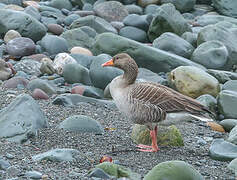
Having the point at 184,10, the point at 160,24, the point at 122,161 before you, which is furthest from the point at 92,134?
the point at 184,10

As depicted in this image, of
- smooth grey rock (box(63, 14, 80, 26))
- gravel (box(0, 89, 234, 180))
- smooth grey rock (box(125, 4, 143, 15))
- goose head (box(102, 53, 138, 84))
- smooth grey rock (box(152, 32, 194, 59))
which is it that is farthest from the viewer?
smooth grey rock (box(125, 4, 143, 15))

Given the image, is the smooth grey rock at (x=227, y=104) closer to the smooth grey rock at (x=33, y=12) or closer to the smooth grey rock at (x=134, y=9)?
the smooth grey rock at (x=33, y=12)

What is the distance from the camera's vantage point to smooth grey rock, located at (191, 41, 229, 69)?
13.9m

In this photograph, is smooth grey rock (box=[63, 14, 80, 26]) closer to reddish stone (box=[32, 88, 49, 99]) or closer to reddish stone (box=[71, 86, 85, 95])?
reddish stone (box=[71, 86, 85, 95])

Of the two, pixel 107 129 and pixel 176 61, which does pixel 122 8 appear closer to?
pixel 176 61

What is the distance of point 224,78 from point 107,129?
17.0ft

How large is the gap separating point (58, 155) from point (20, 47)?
22.8ft

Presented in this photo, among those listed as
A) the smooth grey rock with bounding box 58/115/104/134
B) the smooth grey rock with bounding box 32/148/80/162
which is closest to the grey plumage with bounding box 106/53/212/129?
the smooth grey rock with bounding box 58/115/104/134

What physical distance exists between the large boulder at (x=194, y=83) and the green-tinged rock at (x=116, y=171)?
5.01 m

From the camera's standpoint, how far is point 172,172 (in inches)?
233

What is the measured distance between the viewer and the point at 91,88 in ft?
35.8

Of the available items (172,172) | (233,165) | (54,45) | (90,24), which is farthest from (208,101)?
(90,24)

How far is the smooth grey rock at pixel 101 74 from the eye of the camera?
11242 mm

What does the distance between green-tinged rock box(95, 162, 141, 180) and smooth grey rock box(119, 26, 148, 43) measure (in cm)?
1054
